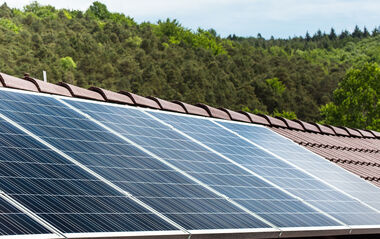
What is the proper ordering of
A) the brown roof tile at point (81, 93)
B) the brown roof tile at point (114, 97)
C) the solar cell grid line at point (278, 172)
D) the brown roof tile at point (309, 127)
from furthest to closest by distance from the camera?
1. the brown roof tile at point (309, 127)
2. the brown roof tile at point (114, 97)
3. the brown roof tile at point (81, 93)
4. the solar cell grid line at point (278, 172)

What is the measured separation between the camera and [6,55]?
390ft

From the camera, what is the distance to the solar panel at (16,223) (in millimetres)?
6091

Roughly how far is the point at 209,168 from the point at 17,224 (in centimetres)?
524

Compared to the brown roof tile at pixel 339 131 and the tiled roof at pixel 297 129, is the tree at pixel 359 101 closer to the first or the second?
the tiled roof at pixel 297 129

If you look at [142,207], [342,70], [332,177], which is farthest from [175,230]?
[342,70]

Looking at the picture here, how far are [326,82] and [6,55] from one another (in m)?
88.2

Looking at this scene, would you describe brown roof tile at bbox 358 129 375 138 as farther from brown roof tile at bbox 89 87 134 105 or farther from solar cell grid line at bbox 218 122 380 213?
brown roof tile at bbox 89 87 134 105

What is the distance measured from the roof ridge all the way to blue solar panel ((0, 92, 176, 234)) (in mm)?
4060

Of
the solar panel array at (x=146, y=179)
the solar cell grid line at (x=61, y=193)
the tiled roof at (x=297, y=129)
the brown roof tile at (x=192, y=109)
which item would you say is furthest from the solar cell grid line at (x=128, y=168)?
the brown roof tile at (x=192, y=109)

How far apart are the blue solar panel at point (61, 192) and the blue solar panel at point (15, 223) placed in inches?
3.1

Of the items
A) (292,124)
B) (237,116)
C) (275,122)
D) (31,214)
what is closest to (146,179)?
(31,214)

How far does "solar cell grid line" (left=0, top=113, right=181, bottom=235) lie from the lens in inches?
270

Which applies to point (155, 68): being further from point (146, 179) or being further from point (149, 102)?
point (146, 179)

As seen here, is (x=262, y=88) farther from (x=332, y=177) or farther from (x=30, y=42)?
(x=332, y=177)
